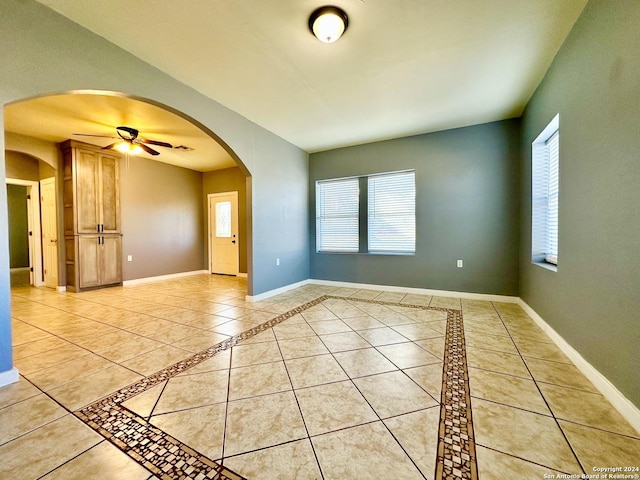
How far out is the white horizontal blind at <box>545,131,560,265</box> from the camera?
270 centimetres

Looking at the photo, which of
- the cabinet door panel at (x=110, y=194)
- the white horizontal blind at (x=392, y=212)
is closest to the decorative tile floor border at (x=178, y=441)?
the white horizontal blind at (x=392, y=212)

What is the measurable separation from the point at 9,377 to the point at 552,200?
201 inches

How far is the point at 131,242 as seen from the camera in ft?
17.6

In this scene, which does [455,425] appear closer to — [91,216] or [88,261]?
[88,261]

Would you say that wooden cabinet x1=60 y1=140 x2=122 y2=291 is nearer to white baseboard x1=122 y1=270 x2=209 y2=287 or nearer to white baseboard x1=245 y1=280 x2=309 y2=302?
white baseboard x1=122 y1=270 x2=209 y2=287

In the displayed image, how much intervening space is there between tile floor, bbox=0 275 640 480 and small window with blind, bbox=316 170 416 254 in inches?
73.6

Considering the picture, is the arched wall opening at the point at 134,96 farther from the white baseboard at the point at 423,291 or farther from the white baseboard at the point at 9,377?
the white baseboard at the point at 423,291

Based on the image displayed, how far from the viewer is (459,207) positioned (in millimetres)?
4000

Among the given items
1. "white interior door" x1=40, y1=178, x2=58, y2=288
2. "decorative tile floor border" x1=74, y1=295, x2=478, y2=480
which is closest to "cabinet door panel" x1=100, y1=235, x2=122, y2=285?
"white interior door" x1=40, y1=178, x2=58, y2=288

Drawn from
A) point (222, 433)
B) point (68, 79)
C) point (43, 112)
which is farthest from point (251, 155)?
point (222, 433)

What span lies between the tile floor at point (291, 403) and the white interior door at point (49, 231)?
2511 mm

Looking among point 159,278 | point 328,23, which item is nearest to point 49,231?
point 159,278

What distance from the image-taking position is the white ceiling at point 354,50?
1871 mm

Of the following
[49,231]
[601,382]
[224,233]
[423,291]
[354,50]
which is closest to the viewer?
[601,382]
